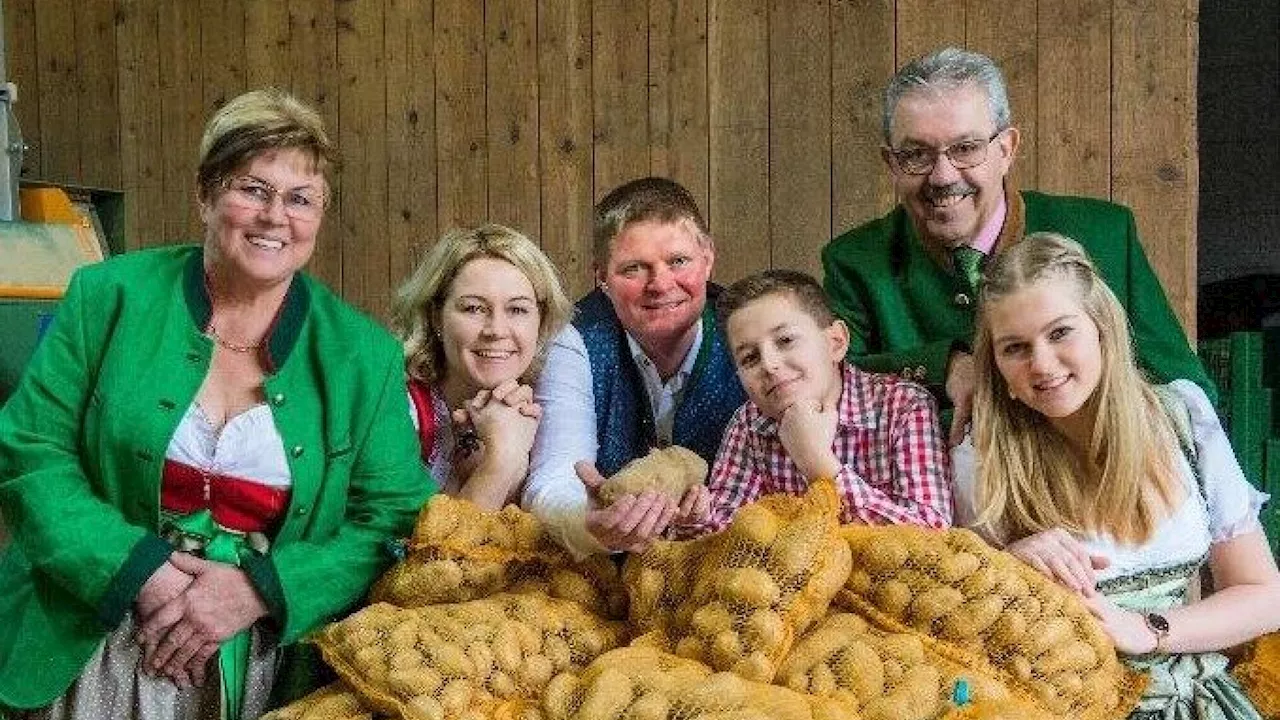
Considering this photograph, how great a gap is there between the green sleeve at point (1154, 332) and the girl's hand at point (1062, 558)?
47 cm

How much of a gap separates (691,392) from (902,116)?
1.77 feet

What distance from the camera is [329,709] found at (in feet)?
4.81

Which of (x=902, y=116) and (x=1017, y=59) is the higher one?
(x=1017, y=59)

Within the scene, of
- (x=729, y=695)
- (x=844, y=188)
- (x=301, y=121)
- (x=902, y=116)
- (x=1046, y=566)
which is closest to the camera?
(x=729, y=695)

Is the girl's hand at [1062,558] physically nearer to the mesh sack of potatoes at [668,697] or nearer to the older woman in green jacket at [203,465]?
the mesh sack of potatoes at [668,697]

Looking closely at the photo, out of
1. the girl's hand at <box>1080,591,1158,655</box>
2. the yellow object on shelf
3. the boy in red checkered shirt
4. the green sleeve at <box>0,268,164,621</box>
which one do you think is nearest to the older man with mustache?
the boy in red checkered shirt

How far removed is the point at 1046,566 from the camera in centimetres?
156

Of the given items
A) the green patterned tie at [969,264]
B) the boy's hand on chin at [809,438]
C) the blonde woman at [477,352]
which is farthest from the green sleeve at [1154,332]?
the blonde woman at [477,352]

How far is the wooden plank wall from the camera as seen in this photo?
304 centimetres

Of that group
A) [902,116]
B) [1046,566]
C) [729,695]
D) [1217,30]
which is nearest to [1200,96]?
[1217,30]

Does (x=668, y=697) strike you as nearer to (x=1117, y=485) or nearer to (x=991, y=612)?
(x=991, y=612)

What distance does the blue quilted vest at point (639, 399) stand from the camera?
205cm

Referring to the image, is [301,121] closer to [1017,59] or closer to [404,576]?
[404,576]

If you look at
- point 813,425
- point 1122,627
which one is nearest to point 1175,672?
point 1122,627
